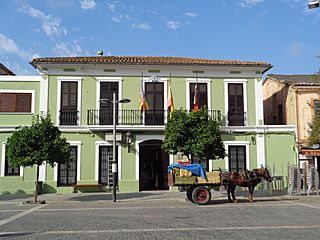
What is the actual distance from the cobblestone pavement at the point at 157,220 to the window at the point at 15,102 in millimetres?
6456

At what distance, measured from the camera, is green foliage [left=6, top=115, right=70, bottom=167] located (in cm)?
1822

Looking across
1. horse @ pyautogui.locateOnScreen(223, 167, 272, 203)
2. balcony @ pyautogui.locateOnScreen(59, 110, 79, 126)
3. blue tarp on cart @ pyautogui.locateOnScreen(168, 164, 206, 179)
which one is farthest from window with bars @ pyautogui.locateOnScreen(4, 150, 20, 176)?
horse @ pyautogui.locateOnScreen(223, 167, 272, 203)

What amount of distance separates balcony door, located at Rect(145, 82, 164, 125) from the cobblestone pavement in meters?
6.22

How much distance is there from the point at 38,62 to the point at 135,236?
16.8 m

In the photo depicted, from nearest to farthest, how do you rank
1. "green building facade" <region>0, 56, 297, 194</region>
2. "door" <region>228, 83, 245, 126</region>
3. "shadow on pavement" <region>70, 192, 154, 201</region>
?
"shadow on pavement" <region>70, 192, 154, 201</region>
"green building facade" <region>0, 56, 297, 194</region>
"door" <region>228, 83, 245, 126</region>

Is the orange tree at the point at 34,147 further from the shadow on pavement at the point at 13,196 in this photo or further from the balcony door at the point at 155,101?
the balcony door at the point at 155,101

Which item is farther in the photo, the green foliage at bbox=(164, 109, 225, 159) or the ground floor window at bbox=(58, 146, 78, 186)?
the ground floor window at bbox=(58, 146, 78, 186)

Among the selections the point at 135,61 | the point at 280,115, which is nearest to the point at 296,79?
the point at 280,115


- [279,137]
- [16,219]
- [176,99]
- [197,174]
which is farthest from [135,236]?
[279,137]

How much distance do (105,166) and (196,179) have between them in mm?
8271

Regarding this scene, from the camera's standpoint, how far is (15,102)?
24.0 metres

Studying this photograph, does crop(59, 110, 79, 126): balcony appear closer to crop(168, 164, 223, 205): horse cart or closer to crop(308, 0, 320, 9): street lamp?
crop(168, 164, 223, 205): horse cart

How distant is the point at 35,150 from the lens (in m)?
18.4

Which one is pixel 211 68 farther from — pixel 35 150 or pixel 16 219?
pixel 16 219
